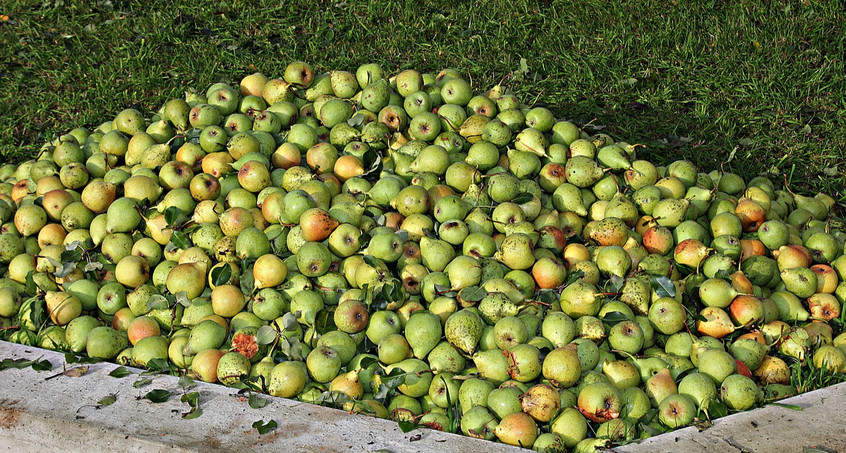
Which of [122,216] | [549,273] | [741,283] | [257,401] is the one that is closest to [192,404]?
[257,401]

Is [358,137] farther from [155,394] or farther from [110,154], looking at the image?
[155,394]

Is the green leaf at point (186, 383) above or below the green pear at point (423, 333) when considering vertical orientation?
above

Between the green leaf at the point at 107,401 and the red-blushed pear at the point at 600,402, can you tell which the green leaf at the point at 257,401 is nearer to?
the green leaf at the point at 107,401

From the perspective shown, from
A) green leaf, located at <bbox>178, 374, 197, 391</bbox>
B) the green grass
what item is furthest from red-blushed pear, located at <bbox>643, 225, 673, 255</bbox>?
green leaf, located at <bbox>178, 374, 197, 391</bbox>

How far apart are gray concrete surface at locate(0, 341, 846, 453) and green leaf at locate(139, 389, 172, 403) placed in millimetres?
23

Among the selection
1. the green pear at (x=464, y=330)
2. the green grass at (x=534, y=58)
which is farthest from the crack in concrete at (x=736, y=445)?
the green grass at (x=534, y=58)

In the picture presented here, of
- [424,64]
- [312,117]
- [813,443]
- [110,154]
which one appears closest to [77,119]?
[110,154]

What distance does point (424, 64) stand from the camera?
6.01 m

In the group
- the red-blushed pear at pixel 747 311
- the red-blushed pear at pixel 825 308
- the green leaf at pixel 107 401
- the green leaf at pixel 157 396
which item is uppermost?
the green leaf at pixel 107 401

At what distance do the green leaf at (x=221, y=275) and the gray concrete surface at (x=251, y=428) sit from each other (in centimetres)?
63

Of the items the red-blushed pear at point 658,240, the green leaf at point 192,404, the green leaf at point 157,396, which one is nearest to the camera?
the green leaf at point 192,404

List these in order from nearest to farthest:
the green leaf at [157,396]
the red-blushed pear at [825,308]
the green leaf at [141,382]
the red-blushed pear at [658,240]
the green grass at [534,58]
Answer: the green leaf at [157,396] → the green leaf at [141,382] → the red-blushed pear at [825,308] → the red-blushed pear at [658,240] → the green grass at [534,58]

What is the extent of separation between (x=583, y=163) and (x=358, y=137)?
1274mm

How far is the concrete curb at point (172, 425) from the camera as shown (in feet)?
7.55
